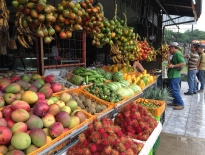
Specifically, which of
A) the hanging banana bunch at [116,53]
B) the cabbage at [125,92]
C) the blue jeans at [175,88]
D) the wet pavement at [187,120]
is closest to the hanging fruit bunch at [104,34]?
the hanging banana bunch at [116,53]

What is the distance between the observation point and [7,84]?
211 cm

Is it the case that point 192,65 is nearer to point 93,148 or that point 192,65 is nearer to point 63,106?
point 63,106

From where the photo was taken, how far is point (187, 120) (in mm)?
4555

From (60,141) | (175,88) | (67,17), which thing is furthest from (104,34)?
(175,88)

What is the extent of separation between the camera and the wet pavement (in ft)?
12.9

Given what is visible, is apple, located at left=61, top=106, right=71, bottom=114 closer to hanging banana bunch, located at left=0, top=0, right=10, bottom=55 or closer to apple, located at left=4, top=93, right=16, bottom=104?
apple, located at left=4, top=93, right=16, bottom=104

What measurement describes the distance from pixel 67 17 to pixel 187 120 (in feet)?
12.3

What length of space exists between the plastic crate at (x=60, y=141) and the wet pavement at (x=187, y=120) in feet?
8.38

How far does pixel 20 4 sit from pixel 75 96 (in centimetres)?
121

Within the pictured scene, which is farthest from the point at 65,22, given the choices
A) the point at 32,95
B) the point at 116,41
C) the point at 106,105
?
the point at 116,41

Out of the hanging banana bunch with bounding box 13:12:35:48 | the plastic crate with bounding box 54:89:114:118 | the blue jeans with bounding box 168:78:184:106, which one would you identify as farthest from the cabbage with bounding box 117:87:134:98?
the blue jeans with bounding box 168:78:184:106

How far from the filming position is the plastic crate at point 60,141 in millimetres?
1475

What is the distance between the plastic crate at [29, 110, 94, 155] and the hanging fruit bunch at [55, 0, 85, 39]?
1.03 meters

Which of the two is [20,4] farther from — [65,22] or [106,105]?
[106,105]
